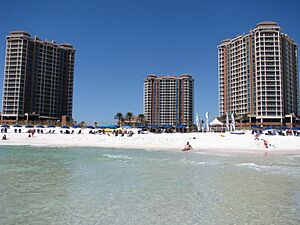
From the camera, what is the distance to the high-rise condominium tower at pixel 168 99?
578ft

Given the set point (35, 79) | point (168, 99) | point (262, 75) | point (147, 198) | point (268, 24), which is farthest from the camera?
point (168, 99)

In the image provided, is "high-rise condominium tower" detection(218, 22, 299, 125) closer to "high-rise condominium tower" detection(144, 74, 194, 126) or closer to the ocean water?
"high-rise condominium tower" detection(144, 74, 194, 126)

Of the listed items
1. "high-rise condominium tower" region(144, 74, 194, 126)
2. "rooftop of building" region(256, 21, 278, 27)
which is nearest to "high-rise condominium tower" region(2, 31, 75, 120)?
"high-rise condominium tower" region(144, 74, 194, 126)

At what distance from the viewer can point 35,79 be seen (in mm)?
134625

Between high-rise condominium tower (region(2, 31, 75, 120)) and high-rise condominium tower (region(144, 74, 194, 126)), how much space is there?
2017 inches

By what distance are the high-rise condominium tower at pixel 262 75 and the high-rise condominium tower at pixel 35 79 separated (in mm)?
81693

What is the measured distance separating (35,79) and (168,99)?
7993 centimetres

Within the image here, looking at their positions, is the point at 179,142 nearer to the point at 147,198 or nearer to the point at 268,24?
the point at 147,198

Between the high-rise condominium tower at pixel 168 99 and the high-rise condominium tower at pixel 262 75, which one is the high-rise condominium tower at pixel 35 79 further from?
the high-rise condominium tower at pixel 262 75

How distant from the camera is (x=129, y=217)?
28.1 feet

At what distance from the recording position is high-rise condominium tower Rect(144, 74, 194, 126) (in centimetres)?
17625

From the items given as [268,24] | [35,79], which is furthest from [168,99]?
[35,79]

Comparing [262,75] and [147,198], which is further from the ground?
[262,75]

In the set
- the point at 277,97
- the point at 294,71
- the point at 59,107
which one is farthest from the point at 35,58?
the point at 294,71
